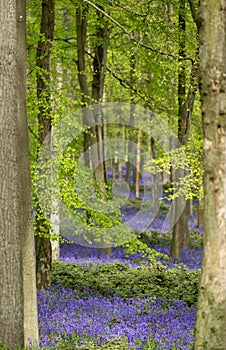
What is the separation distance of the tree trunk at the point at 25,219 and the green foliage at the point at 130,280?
4.35 m

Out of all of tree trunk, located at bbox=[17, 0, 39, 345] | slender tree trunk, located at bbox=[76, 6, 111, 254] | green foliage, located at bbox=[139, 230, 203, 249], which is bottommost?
green foliage, located at bbox=[139, 230, 203, 249]

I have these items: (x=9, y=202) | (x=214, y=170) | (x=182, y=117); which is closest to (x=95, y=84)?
(x=182, y=117)

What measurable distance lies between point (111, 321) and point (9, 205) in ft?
11.2

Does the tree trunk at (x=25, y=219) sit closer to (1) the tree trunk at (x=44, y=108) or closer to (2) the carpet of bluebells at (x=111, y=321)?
(2) the carpet of bluebells at (x=111, y=321)

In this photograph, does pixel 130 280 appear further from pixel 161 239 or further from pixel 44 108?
pixel 161 239

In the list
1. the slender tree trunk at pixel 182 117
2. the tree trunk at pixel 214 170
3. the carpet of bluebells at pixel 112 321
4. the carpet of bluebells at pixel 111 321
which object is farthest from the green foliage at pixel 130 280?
the tree trunk at pixel 214 170

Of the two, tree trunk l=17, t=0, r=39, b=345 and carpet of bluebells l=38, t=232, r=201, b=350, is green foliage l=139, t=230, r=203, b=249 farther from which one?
tree trunk l=17, t=0, r=39, b=345

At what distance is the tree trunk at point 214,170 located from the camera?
16.2 feet

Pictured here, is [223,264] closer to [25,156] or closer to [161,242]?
[25,156]

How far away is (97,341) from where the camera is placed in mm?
7719

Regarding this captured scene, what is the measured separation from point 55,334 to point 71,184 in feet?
11.7

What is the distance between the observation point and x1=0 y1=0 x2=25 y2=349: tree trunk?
705cm

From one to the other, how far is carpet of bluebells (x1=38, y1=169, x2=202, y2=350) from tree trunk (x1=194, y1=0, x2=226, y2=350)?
2191 mm

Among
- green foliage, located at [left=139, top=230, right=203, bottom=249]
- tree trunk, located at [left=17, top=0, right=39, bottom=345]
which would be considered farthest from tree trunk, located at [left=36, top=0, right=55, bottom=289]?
green foliage, located at [left=139, top=230, right=203, bottom=249]
